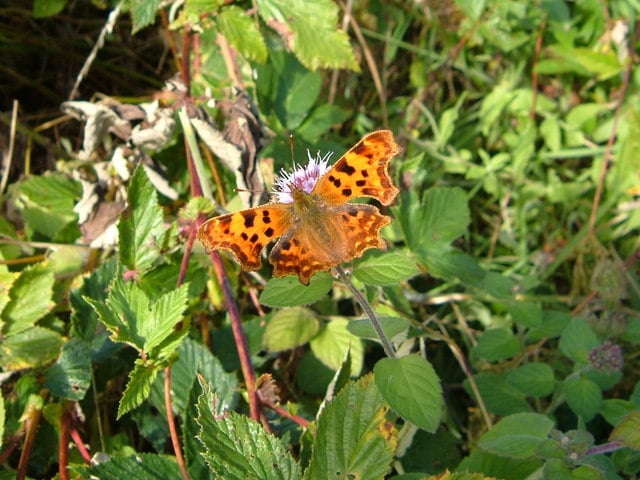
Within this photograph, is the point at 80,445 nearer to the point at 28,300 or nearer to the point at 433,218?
the point at 28,300

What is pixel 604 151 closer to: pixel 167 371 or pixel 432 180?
pixel 432 180

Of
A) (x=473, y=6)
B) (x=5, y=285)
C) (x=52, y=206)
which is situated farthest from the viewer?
(x=473, y=6)

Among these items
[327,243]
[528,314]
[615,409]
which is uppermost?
[327,243]

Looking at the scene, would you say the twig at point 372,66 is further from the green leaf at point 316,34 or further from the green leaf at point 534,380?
the green leaf at point 534,380

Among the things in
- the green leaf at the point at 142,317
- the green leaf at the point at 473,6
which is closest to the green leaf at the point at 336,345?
the green leaf at the point at 142,317

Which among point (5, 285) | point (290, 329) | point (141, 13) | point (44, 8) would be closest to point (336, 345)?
point (290, 329)

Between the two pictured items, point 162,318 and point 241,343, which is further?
point 241,343

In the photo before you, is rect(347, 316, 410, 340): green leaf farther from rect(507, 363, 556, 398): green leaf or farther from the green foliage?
rect(507, 363, 556, 398): green leaf
